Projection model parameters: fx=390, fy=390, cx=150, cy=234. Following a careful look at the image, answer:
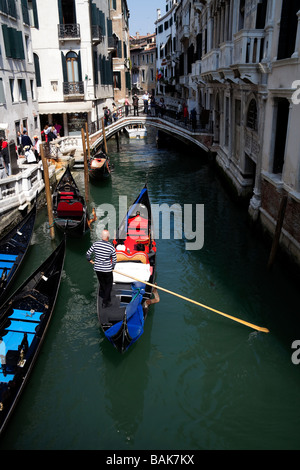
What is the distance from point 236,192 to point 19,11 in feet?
28.9

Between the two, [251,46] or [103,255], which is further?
[251,46]

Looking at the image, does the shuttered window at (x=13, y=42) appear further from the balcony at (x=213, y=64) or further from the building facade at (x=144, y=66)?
the building facade at (x=144, y=66)

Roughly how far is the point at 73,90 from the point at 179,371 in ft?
47.5

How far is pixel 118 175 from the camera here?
47.4ft

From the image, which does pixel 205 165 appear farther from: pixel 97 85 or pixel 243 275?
pixel 243 275

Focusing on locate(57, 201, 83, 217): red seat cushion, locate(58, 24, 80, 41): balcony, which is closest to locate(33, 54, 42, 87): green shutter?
locate(58, 24, 80, 41): balcony

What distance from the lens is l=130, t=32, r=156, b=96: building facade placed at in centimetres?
4053

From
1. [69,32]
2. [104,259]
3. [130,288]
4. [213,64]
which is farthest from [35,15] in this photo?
[104,259]

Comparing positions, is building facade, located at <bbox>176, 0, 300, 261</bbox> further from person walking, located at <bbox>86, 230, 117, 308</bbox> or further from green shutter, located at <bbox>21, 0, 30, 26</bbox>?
green shutter, located at <bbox>21, 0, 30, 26</bbox>

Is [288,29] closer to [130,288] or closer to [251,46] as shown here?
[251,46]

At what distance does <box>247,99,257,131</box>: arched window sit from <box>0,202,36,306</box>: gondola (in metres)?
5.17

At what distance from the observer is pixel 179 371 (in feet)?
14.9

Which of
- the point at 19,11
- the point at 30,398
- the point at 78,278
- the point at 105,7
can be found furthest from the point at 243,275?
the point at 105,7

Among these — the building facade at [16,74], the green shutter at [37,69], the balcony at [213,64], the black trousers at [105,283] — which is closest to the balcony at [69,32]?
the green shutter at [37,69]
